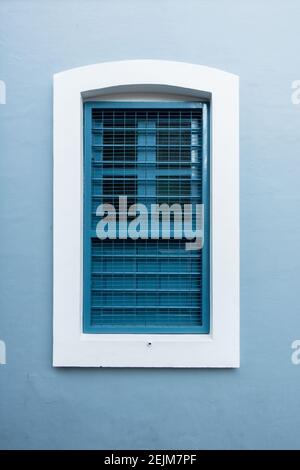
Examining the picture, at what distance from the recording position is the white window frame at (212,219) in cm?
359

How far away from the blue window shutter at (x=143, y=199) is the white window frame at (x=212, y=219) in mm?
152

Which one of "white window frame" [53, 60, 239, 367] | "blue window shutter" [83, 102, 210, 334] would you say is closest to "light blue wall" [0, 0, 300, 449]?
"white window frame" [53, 60, 239, 367]

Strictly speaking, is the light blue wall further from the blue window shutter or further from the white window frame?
the blue window shutter

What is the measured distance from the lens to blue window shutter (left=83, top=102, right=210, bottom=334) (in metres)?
3.74

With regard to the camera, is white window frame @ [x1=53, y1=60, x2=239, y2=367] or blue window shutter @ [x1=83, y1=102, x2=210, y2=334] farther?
blue window shutter @ [x1=83, y1=102, x2=210, y2=334]

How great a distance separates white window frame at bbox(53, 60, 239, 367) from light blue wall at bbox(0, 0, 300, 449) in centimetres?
9

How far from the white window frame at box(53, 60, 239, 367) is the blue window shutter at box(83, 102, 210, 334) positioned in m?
0.15
